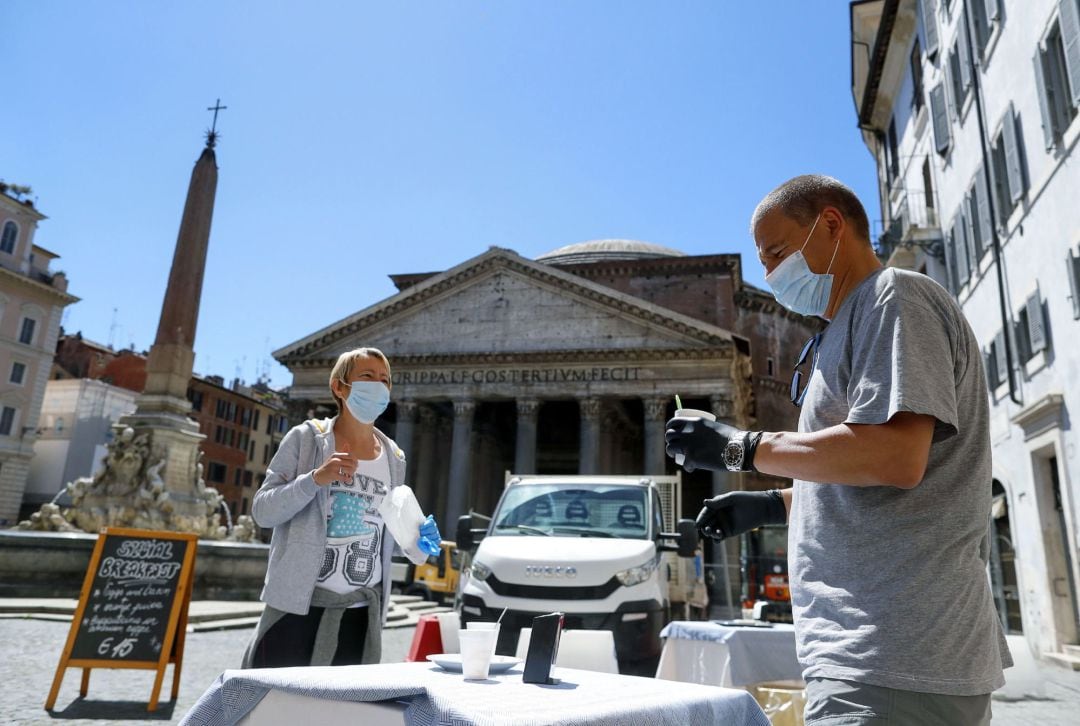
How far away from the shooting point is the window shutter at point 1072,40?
9156 mm

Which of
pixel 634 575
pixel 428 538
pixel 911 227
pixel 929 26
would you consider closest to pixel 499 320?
pixel 911 227

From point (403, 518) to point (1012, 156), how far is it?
12.2 meters

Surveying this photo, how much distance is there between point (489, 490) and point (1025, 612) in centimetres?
2471

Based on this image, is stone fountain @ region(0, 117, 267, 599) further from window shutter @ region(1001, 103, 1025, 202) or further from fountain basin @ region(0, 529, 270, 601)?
window shutter @ region(1001, 103, 1025, 202)

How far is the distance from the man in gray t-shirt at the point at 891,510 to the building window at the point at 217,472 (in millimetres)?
50512

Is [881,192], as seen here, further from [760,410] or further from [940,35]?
[760,410]

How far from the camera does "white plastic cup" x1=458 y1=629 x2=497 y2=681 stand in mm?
1819

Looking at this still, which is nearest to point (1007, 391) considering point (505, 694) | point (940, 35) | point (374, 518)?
point (940, 35)

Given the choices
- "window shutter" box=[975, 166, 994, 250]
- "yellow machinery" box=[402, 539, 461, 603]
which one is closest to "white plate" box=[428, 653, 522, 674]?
"window shutter" box=[975, 166, 994, 250]

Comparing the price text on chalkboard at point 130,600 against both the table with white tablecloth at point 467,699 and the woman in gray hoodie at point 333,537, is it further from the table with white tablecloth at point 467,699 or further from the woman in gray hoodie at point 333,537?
the table with white tablecloth at point 467,699

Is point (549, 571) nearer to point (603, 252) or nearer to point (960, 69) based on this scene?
point (960, 69)

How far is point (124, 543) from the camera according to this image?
587 cm

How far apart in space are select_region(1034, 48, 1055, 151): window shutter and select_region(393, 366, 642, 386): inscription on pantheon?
697 inches

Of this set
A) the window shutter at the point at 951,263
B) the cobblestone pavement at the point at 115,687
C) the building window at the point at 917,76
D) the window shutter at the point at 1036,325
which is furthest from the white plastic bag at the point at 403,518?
the building window at the point at 917,76
